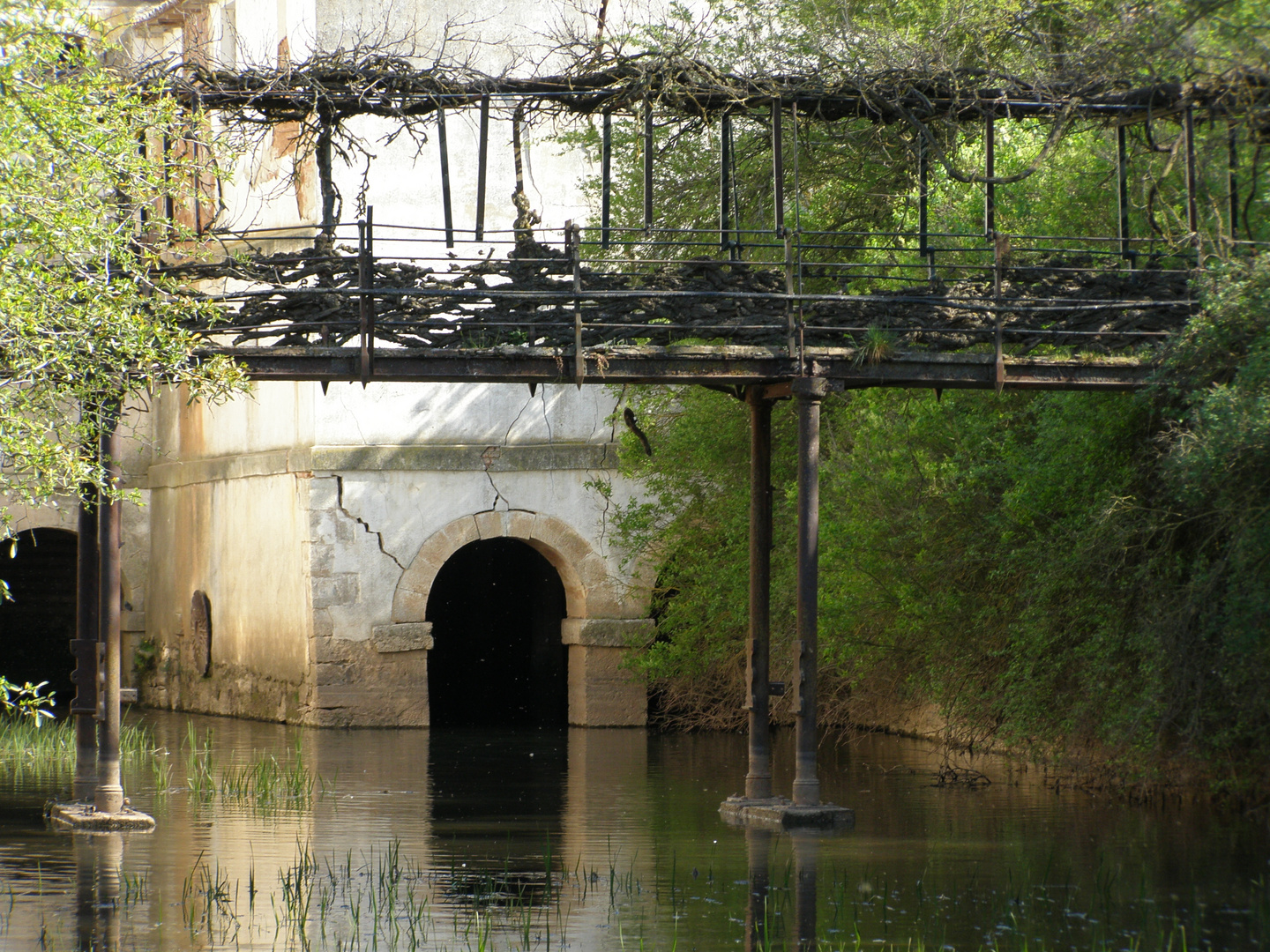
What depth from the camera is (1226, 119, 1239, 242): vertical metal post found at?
35.2 feet

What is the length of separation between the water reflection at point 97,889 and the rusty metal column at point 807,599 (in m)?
4.51

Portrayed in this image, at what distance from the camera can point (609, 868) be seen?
33.8 ft

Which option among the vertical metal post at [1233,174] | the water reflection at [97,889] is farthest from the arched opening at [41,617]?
the vertical metal post at [1233,174]

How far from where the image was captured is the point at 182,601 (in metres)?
23.1

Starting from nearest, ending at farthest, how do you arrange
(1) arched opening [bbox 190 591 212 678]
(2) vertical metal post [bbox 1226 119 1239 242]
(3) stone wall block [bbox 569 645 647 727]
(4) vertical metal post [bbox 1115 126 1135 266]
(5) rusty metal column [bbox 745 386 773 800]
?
(2) vertical metal post [bbox 1226 119 1239 242] < (4) vertical metal post [bbox 1115 126 1135 266] < (5) rusty metal column [bbox 745 386 773 800] < (3) stone wall block [bbox 569 645 647 727] < (1) arched opening [bbox 190 591 212 678]

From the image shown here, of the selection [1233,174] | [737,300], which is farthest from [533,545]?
[1233,174]

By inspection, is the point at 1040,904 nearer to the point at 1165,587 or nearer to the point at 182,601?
the point at 1165,587

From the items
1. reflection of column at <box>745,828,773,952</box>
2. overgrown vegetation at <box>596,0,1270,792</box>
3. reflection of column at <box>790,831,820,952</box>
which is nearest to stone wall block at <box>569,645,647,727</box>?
overgrown vegetation at <box>596,0,1270,792</box>

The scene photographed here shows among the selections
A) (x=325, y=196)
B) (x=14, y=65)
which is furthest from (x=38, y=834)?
(x=14, y=65)

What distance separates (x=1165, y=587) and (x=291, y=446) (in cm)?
1089

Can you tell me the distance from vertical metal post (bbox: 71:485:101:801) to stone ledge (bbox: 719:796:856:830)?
176 inches

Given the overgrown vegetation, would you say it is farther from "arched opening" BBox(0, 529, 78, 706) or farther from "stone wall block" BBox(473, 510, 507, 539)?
"arched opening" BBox(0, 529, 78, 706)

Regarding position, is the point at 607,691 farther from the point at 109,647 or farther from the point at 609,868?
the point at 609,868

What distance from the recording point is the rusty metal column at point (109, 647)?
11.8 meters
